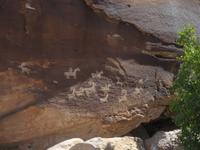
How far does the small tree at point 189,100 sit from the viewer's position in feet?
18.4

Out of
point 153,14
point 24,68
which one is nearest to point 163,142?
point 153,14

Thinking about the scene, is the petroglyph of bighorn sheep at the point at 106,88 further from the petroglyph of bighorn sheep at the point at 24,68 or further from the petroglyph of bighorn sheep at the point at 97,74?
the petroglyph of bighorn sheep at the point at 24,68

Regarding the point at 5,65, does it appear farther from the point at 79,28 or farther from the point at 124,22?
the point at 124,22

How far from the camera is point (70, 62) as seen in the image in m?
7.18

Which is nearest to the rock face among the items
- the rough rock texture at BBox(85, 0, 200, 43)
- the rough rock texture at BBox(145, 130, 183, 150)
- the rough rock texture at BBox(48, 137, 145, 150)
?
Answer: the rough rock texture at BBox(85, 0, 200, 43)

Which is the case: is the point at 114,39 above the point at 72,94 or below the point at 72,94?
above

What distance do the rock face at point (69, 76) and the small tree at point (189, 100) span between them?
5.02 feet

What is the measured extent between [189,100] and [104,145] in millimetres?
1248

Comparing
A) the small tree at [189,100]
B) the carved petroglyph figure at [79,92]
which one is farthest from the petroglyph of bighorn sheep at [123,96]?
the small tree at [189,100]

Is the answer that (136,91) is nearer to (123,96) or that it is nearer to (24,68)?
(123,96)

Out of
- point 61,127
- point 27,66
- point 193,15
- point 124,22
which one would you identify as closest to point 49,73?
point 27,66

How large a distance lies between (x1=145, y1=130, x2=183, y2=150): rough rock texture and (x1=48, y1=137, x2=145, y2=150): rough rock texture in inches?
10.5

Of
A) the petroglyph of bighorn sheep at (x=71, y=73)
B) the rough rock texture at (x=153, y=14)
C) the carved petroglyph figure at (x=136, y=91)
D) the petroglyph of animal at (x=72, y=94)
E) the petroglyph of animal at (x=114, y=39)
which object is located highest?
the rough rock texture at (x=153, y=14)

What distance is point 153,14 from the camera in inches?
296
